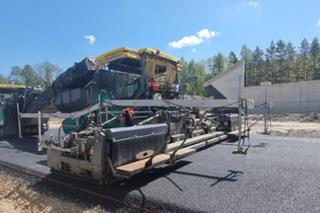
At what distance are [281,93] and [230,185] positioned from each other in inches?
1263

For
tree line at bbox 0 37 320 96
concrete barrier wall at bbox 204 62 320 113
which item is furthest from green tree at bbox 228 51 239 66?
concrete barrier wall at bbox 204 62 320 113

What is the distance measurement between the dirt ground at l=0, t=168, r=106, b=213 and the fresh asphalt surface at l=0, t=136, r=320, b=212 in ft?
1.52

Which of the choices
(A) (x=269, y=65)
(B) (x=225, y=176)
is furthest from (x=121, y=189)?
(A) (x=269, y=65)

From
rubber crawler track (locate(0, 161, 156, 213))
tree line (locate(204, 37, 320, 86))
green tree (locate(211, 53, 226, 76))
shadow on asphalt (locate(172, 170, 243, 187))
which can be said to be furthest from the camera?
green tree (locate(211, 53, 226, 76))

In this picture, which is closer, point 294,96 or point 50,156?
point 50,156

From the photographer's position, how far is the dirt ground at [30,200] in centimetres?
336

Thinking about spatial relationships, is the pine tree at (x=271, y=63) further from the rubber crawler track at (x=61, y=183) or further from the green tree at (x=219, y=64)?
the rubber crawler track at (x=61, y=183)

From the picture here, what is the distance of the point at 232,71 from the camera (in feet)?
111

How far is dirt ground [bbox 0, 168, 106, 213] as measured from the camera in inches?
132

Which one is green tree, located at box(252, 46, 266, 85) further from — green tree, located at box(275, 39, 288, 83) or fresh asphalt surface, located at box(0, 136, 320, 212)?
fresh asphalt surface, located at box(0, 136, 320, 212)

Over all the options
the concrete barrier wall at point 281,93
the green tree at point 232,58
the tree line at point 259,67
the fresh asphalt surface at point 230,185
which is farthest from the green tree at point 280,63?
the fresh asphalt surface at point 230,185

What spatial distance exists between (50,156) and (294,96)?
3265cm

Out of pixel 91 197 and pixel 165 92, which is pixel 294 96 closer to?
pixel 165 92

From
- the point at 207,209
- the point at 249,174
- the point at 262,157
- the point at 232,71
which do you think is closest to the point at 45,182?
the point at 207,209
